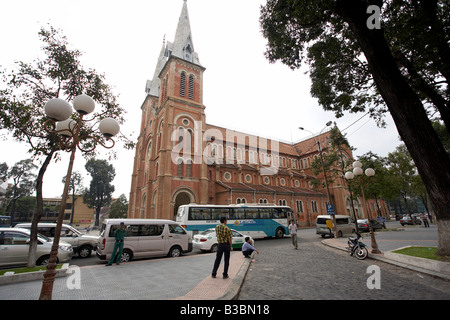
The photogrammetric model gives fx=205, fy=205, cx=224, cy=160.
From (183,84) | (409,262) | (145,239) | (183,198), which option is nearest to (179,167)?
(183,198)

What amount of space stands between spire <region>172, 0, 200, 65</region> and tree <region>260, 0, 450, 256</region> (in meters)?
25.5

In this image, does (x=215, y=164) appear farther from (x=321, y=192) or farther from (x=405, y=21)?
(x=405, y=21)

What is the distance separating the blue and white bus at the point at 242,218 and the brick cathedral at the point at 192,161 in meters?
7.83

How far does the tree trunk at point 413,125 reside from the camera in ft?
20.0

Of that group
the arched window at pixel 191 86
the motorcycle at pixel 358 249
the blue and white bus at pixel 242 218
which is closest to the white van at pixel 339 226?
the blue and white bus at pixel 242 218

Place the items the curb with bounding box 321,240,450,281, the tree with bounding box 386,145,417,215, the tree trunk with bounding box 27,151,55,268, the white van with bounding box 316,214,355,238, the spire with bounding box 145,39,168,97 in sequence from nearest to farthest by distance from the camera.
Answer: the curb with bounding box 321,240,450,281 → the tree trunk with bounding box 27,151,55,268 → the white van with bounding box 316,214,355,238 → the tree with bounding box 386,145,417,215 → the spire with bounding box 145,39,168,97

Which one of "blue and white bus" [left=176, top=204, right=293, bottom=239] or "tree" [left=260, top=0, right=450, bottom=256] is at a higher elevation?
"tree" [left=260, top=0, right=450, bottom=256]

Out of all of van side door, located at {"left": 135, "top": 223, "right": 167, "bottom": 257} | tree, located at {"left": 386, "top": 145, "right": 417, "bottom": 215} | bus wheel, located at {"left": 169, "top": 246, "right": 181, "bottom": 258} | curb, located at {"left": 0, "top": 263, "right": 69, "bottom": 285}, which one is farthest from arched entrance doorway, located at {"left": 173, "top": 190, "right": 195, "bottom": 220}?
tree, located at {"left": 386, "top": 145, "right": 417, "bottom": 215}

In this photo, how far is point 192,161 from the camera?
26984 millimetres

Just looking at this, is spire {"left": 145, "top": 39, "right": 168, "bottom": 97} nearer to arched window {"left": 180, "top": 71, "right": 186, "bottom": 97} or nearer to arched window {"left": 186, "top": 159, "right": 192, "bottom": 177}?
arched window {"left": 180, "top": 71, "right": 186, "bottom": 97}

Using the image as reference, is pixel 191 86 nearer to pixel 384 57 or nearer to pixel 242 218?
pixel 242 218

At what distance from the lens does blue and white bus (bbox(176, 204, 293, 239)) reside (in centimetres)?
1603

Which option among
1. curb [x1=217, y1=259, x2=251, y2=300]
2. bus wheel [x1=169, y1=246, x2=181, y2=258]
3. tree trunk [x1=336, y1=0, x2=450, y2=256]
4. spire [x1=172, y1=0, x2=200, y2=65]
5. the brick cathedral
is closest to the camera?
curb [x1=217, y1=259, x2=251, y2=300]
